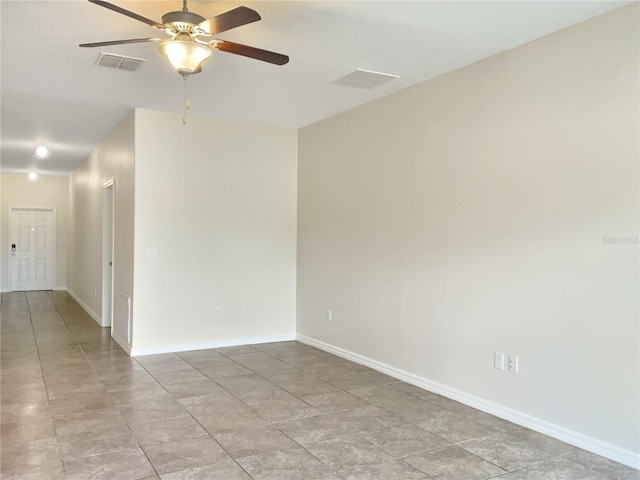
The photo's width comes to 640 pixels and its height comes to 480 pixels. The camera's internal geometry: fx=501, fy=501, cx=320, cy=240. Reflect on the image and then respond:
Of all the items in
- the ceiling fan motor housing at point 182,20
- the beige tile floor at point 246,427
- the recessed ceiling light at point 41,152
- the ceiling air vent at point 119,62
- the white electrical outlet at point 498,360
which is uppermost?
the ceiling air vent at point 119,62

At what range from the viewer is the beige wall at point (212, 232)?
5453 millimetres

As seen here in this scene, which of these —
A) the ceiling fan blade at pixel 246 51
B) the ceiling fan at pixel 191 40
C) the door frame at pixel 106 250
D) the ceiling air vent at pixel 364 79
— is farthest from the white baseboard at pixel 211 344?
the ceiling fan blade at pixel 246 51

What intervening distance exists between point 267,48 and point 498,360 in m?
2.81

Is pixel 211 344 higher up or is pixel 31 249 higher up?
pixel 31 249

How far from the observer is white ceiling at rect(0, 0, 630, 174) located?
2939 mm

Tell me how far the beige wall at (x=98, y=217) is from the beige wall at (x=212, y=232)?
0.78ft

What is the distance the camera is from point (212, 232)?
19.1ft

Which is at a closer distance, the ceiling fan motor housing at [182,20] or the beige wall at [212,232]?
the ceiling fan motor housing at [182,20]

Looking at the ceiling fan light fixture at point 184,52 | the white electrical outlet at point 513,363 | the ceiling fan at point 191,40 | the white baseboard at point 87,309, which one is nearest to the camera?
the ceiling fan at point 191,40

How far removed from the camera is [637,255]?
2.86 m

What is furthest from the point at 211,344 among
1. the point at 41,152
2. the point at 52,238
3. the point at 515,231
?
the point at 52,238

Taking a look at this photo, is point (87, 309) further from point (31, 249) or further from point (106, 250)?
point (31, 249)

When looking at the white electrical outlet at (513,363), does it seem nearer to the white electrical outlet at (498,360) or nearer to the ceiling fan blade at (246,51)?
the white electrical outlet at (498,360)

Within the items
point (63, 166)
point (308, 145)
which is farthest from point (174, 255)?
point (63, 166)
